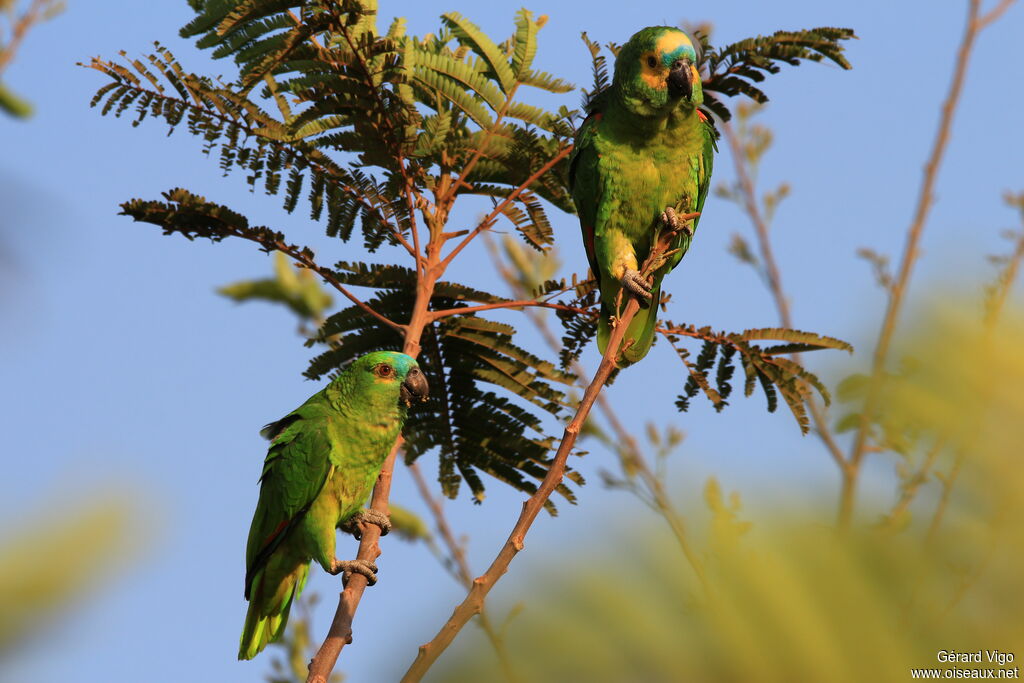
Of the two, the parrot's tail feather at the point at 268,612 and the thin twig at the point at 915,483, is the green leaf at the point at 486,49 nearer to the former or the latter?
the parrot's tail feather at the point at 268,612

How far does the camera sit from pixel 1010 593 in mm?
738

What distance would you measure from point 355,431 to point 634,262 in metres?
1.72

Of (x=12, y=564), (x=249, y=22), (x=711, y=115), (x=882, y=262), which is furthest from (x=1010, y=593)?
(x=882, y=262)

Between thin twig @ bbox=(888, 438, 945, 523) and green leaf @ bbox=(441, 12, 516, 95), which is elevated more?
green leaf @ bbox=(441, 12, 516, 95)

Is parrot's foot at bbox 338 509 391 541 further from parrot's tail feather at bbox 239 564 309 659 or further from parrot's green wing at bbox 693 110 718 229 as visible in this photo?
parrot's green wing at bbox 693 110 718 229

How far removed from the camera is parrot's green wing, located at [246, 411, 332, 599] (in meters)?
4.74

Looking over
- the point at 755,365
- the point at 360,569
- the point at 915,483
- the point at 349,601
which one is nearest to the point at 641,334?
the point at 755,365

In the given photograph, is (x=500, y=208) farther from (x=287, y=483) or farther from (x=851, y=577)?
(x=851, y=577)

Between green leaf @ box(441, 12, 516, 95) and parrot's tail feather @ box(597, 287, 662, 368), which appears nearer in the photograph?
green leaf @ box(441, 12, 516, 95)

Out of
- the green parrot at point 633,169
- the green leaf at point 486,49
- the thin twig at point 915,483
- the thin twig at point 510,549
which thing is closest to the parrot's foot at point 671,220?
the green parrot at point 633,169

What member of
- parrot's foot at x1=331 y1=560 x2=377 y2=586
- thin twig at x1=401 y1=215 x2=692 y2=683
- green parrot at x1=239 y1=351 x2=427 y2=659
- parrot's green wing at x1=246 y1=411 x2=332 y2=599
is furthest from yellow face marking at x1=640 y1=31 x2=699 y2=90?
parrot's foot at x1=331 y1=560 x2=377 y2=586

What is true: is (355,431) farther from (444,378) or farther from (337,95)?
(337,95)

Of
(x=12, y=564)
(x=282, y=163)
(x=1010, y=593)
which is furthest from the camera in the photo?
(x=282, y=163)

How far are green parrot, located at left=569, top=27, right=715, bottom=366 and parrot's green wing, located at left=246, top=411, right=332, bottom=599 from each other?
1575 mm
